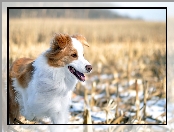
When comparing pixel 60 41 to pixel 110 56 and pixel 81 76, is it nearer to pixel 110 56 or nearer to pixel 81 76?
pixel 81 76

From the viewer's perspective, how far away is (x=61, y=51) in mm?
5434

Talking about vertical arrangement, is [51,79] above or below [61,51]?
below

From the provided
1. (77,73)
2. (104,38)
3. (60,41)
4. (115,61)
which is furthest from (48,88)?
(115,61)

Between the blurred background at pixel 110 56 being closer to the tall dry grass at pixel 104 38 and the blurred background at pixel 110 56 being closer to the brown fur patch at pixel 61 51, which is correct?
the tall dry grass at pixel 104 38

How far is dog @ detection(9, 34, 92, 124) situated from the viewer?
542 cm

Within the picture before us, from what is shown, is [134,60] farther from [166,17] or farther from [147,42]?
[166,17]

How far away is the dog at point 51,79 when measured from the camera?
5422mm

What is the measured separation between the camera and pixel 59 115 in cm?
580

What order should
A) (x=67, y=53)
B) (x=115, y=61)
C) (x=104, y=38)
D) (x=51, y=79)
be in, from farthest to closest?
(x=115, y=61) < (x=104, y=38) < (x=51, y=79) < (x=67, y=53)

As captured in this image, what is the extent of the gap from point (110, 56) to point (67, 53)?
2725 millimetres

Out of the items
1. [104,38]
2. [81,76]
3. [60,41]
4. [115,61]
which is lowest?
[81,76]

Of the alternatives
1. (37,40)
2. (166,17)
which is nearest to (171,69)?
(166,17)

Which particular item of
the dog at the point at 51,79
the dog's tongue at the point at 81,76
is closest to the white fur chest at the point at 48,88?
the dog at the point at 51,79

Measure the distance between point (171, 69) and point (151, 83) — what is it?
0.91 meters
